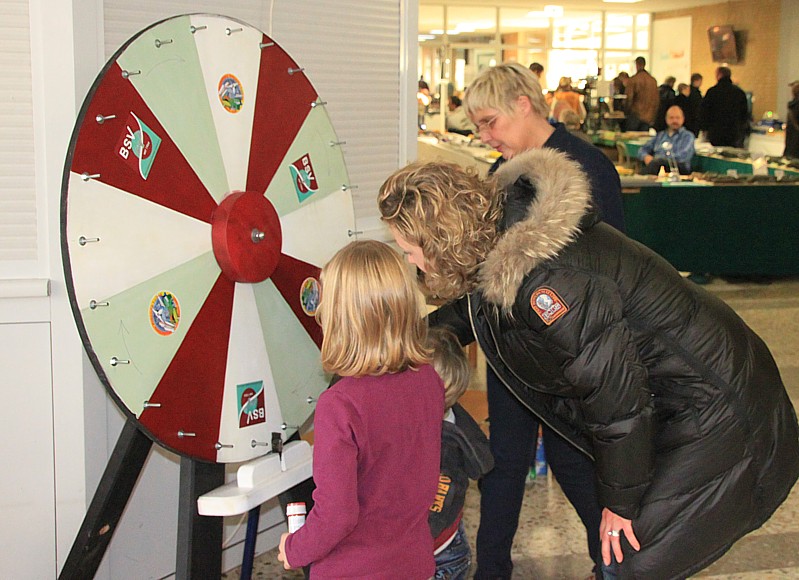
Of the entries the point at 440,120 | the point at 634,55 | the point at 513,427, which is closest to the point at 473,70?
the point at 634,55

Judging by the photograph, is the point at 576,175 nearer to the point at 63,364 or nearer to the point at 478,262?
the point at 478,262

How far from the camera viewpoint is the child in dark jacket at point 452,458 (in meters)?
2.16

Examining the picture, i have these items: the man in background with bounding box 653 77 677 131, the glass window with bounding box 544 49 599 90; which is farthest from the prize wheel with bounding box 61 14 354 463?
the glass window with bounding box 544 49 599 90

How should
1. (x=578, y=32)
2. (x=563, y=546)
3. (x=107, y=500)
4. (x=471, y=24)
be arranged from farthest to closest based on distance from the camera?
1. (x=578, y=32)
2. (x=471, y=24)
3. (x=563, y=546)
4. (x=107, y=500)

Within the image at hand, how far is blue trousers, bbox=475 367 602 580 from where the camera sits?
101 inches

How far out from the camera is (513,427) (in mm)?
2564

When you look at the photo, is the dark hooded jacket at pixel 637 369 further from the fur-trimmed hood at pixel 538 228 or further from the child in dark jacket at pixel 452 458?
the child in dark jacket at pixel 452 458

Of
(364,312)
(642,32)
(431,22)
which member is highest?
(642,32)

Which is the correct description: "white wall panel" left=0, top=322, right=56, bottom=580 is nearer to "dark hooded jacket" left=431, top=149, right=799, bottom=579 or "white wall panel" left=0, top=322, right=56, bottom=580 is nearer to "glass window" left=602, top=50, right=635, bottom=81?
"dark hooded jacket" left=431, top=149, right=799, bottom=579

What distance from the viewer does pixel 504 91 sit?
2.62 meters

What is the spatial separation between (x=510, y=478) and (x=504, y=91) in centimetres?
106

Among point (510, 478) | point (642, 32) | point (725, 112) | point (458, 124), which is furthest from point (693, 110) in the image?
point (510, 478)

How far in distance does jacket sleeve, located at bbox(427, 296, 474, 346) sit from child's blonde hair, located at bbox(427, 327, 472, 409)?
0.49 ft

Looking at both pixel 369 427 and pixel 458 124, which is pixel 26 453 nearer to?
pixel 369 427
